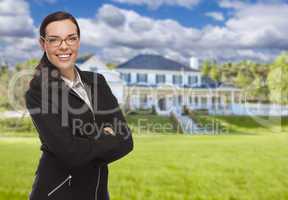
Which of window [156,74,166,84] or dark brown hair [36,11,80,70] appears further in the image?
window [156,74,166,84]

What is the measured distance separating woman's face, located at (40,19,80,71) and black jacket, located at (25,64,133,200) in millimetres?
21

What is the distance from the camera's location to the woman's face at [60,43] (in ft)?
2.73

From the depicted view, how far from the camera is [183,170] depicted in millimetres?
4113

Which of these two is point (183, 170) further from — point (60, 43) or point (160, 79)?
point (160, 79)

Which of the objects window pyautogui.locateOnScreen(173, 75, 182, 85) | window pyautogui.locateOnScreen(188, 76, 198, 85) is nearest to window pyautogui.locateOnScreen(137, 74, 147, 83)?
window pyautogui.locateOnScreen(173, 75, 182, 85)

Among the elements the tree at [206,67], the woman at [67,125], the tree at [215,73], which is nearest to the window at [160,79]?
the tree at [206,67]

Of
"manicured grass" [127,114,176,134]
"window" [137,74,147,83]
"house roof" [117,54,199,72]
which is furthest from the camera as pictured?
"house roof" [117,54,199,72]

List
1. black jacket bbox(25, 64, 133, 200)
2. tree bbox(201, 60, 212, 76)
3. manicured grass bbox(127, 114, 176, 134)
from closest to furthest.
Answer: black jacket bbox(25, 64, 133, 200) < manicured grass bbox(127, 114, 176, 134) < tree bbox(201, 60, 212, 76)

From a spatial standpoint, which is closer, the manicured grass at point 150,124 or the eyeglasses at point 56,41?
the eyeglasses at point 56,41

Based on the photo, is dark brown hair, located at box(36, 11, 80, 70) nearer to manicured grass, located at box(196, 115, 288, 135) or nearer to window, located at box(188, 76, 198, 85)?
manicured grass, located at box(196, 115, 288, 135)

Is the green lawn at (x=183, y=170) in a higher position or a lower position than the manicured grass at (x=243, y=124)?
lower

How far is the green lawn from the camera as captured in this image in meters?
3.45

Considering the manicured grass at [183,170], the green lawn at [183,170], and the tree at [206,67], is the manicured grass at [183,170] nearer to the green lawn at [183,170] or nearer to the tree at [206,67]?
the green lawn at [183,170]

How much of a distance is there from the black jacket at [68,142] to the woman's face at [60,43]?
0.02 metres
